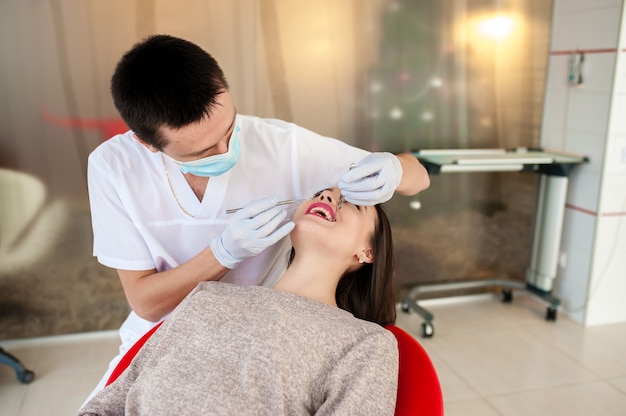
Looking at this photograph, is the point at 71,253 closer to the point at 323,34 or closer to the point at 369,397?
the point at 323,34

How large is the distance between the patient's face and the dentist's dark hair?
397 mm

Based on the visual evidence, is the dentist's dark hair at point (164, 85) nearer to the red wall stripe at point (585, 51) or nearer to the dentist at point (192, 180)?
the dentist at point (192, 180)

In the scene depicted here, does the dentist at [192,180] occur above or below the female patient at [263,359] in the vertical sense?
above

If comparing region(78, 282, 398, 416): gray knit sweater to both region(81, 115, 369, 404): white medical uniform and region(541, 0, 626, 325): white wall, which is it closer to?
region(81, 115, 369, 404): white medical uniform

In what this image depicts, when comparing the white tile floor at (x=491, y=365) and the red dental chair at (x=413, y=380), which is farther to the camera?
the white tile floor at (x=491, y=365)

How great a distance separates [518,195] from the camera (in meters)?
3.00

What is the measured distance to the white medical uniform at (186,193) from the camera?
1402 mm

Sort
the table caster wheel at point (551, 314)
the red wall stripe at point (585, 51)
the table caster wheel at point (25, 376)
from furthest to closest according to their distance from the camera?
the table caster wheel at point (551, 314) → the red wall stripe at point (585, 51) → the table caster wheel at point (25, 376)

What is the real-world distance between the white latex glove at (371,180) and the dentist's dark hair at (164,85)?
0.38 m

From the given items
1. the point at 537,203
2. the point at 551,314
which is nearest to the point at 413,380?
the point at 551,314

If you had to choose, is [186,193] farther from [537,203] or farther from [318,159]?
[537,203]

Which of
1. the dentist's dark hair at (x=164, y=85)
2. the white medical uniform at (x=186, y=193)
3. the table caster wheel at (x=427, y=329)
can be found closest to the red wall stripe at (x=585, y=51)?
the table caster wheel at (x=427, y=329)

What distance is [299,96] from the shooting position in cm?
259

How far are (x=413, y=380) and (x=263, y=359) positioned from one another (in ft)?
1.12
